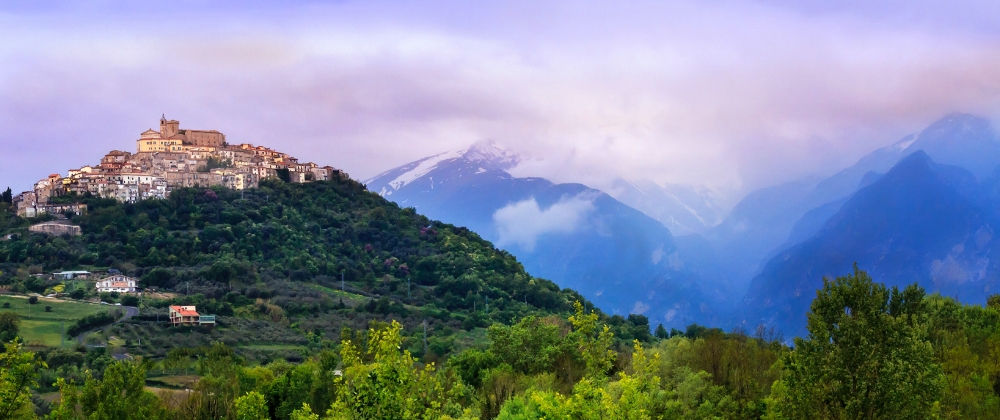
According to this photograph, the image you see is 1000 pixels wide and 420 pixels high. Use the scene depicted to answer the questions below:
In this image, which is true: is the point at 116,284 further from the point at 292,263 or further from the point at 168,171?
the point at 168,171

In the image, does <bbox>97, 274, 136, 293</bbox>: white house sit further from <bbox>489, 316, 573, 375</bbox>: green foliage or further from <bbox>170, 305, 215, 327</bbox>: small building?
<bbox>489, 316, 573, 375</bbox>: green foliage

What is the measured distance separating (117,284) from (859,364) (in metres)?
74.4

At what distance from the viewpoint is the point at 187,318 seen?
69.4m

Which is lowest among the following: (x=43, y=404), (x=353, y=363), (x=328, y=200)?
(x=43, y=404)

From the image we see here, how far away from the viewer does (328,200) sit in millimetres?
111625

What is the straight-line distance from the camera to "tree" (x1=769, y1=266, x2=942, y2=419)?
18.5 metres

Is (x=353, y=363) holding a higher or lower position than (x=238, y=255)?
lower

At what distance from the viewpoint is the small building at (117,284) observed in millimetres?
77438

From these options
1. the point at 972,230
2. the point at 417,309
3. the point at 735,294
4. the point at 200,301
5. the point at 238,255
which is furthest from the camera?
the point at 735,294

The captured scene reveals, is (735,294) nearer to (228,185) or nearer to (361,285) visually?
(361,285)

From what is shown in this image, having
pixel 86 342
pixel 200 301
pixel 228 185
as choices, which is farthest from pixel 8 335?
pixel 228 185

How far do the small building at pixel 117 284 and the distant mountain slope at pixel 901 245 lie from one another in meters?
74.5

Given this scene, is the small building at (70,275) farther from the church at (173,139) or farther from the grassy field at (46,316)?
the church at (173,139)

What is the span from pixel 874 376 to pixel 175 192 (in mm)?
96621
